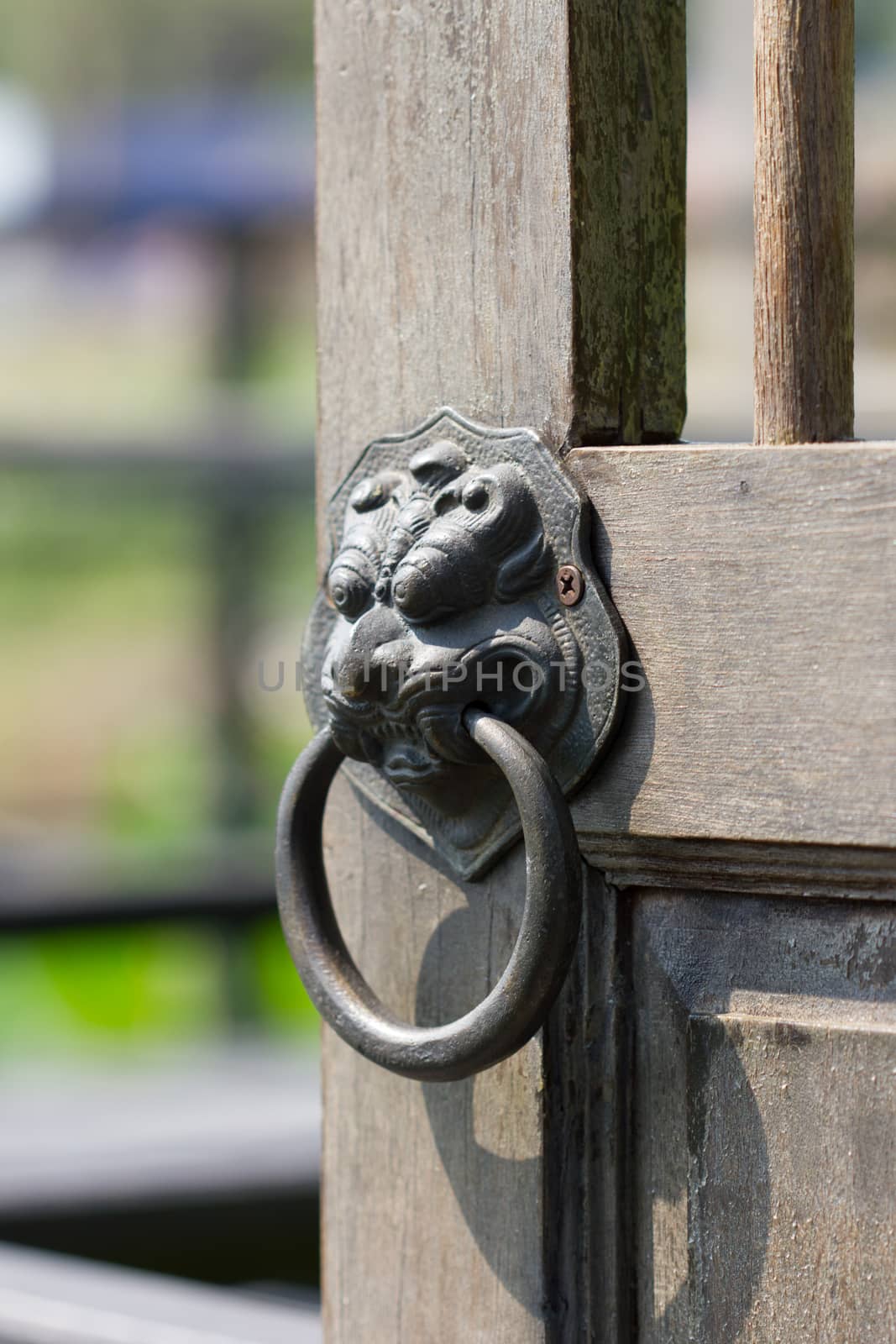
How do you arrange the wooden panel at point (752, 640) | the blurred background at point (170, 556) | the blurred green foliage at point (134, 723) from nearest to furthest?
the wooden panel at point (752, 640) < the blurred background at point (170, 556) < the blurred green foliage at point (134, 723)

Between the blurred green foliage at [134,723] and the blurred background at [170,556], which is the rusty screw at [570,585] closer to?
the blurred background at [170,556]

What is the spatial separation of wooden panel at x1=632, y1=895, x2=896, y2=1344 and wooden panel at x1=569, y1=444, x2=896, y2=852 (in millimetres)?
44

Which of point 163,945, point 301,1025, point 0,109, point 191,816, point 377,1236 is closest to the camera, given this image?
point 377,1236

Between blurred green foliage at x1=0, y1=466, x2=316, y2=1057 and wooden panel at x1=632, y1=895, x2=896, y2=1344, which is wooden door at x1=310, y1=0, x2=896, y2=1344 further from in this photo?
blurred green foliage at x1=0, y1=466, x2=316, y2=1057

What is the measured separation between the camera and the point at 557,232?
524mm

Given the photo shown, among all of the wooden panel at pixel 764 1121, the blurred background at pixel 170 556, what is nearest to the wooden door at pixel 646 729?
the wooden panel at pixel 764 1121

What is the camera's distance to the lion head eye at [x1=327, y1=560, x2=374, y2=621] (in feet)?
1.80

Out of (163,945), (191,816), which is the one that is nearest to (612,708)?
(163,945)

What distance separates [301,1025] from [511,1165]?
2.84 metres

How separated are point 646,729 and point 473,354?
17 centimetres

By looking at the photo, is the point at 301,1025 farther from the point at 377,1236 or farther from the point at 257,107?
the point at 257,107

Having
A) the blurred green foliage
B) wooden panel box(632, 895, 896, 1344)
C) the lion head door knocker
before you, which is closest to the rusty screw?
the lion head door knocker

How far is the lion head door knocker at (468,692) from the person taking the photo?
0.49 meters

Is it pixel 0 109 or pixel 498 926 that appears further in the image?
pixel 0 109
